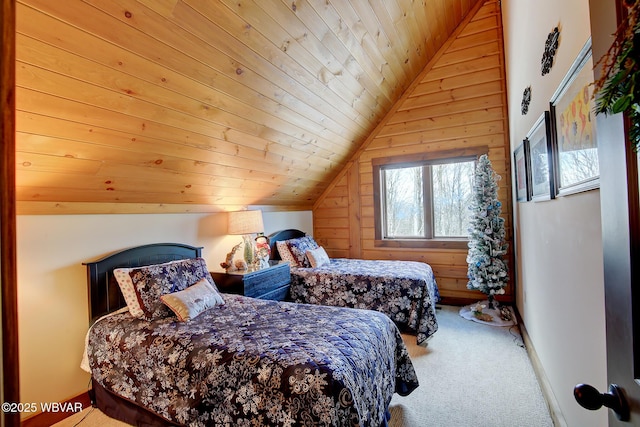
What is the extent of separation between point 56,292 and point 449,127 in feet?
14.8

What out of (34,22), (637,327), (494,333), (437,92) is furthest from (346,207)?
(637,327)

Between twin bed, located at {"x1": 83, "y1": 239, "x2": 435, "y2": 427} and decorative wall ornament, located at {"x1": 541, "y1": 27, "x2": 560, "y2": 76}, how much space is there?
1828 millimetres

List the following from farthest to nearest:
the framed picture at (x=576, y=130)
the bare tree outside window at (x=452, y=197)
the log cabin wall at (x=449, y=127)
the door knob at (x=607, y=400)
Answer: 1. the bare tree outside window at (x=452, y=197)
2. the log cabin wall at (x=449, y=127)
3. the framed picture at (x=576, y=130)
4. the door knob at (x=607, y=400)

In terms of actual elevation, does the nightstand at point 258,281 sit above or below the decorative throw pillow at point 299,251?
below

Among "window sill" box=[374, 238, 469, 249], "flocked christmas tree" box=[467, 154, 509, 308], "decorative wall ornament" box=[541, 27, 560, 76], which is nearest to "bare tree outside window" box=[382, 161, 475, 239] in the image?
"window sill" box=[374, 238, 469, 249]

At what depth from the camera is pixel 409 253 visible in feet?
14.7

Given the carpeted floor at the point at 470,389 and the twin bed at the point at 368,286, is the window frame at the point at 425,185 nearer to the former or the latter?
the twin bed at the point at 368,286

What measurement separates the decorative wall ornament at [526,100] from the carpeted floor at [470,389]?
2131mm

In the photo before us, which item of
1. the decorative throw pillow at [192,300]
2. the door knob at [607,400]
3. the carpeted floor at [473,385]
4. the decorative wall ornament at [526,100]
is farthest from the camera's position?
the decorative wall ornament at [526,100]

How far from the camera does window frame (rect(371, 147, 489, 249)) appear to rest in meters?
4.10

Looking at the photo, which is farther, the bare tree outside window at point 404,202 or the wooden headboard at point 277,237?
the bare tree outside window at point 404,202

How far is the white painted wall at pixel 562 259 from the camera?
1169 mm

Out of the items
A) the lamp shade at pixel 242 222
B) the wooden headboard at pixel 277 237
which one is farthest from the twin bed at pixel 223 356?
→ the wooden headboard at pixel 277 237

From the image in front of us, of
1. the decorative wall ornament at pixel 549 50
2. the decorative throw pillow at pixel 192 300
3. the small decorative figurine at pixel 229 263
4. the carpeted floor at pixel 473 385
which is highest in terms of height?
the decorative wall ornament at pixel 549 50
